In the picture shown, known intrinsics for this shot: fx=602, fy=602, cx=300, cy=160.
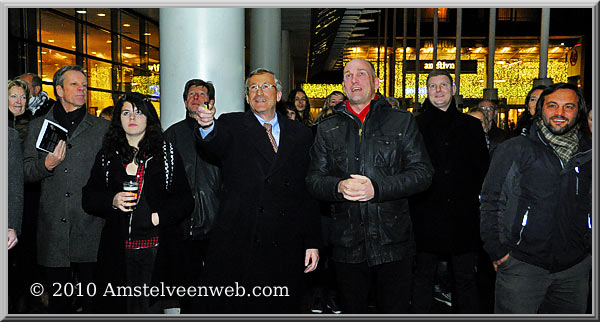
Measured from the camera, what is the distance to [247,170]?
13.6 ft

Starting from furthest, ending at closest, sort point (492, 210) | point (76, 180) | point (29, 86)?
point (29, 86), point (76, 180), point (492, 210)

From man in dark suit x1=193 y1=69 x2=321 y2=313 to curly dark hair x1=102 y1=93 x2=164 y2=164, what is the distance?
53 centimetres

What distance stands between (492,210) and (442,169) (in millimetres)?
1353

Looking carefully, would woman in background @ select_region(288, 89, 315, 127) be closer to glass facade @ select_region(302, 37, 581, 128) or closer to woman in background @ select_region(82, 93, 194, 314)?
woman in background @ select_region(82, 93, 194, 314)

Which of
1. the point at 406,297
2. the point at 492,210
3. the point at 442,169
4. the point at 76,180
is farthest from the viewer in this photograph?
the point at 442,169

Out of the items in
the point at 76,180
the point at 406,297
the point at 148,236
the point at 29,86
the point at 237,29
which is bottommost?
the point at 406,297

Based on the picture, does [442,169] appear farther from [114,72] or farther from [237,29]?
[114,72]

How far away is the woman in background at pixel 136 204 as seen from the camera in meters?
4.22

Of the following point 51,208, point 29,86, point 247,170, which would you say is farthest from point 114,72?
point 247,170

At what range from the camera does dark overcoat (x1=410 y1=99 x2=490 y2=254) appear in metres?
5.23

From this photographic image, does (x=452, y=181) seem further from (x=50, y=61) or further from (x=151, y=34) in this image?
(x=151, y=34)

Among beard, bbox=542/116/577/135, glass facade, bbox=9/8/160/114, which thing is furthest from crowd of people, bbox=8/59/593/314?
glass facade, bbox=9/8/160/114

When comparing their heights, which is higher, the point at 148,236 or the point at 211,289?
the point at 148,236

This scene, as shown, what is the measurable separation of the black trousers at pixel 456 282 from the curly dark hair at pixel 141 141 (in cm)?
253
